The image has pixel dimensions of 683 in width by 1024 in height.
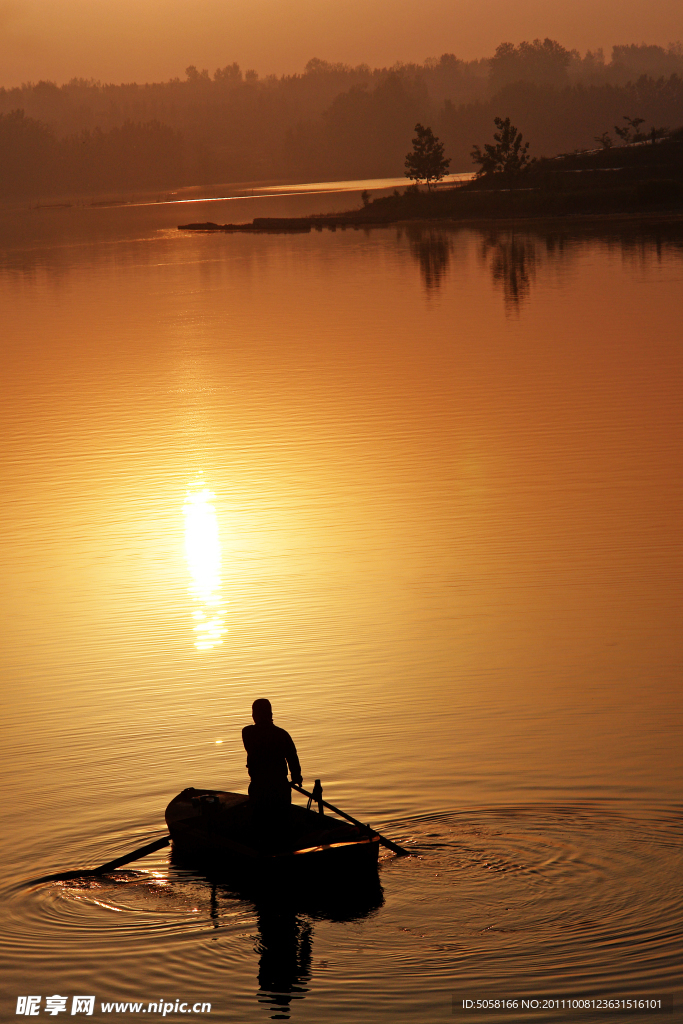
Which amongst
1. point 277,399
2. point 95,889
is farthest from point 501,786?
point 277,399

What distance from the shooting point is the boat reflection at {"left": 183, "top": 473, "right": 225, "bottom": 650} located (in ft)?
73.0

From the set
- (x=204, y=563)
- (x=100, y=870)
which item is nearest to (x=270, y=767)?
(x=100, y=870)

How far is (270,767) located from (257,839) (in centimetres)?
82

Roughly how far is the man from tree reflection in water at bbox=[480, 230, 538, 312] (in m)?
56.4

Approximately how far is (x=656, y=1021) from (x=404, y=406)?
32721 mm

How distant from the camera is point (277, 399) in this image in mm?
46562

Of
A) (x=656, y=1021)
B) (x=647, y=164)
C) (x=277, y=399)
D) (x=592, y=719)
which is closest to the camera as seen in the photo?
(x=656, y=1021)

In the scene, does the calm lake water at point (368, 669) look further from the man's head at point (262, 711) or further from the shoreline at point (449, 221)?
the shoreline at point (449, 221)

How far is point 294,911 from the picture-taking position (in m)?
13.7

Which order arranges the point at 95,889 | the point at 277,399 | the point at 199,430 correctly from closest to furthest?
1. the point at 95,889
2. the point at 199,430
3. the point at 277,399

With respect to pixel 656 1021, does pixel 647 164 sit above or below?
above

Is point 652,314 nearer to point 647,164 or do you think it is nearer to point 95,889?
point 95,889

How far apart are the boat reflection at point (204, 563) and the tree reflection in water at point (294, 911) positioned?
7.84 m

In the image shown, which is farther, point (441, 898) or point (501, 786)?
point (501, 786)
